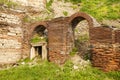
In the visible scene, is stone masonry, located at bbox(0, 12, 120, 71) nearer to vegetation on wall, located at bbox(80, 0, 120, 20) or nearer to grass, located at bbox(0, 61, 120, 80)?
grass, located at bbox(0, 61, 120, 80)

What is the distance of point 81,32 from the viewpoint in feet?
56.1

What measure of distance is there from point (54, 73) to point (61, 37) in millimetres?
2946

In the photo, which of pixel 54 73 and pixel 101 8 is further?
pixel 101 8

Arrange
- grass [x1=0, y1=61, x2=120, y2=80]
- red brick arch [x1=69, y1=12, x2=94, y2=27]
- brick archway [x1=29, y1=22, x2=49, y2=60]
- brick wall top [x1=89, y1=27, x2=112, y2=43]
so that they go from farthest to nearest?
brick archway [x1=29, y1=22, x2=49, y2=60] → red brick arch [x1=69, y1=12, x2=94, y2=27] → brick wall top [x1=89, y1=27, x2=112, y2=43] → grass [x1=0, y1=61, x2=120, y2=80]

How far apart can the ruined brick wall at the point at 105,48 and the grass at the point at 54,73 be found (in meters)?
0.43

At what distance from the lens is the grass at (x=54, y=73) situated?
11.3 meters

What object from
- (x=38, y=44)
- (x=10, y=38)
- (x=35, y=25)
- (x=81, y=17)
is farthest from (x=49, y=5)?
(x=81, y=17)

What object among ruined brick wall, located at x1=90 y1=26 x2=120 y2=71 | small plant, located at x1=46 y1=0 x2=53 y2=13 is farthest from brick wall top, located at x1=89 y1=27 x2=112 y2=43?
small plant, located at x1=46 y1=0 x2=53 y2=13

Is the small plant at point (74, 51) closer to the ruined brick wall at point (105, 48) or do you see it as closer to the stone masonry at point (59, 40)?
the stone masonry at point (59, 40)

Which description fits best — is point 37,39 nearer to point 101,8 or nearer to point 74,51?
point 74,51

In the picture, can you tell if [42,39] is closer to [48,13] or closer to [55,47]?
[55,47]

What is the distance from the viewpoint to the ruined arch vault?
13.9 m

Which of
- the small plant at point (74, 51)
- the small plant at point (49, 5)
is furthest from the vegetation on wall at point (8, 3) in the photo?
the small plant at point (74, 51)

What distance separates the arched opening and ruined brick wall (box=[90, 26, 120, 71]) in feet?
12.8
